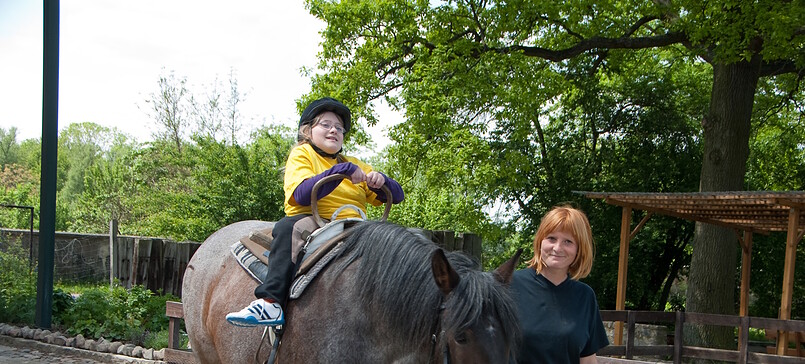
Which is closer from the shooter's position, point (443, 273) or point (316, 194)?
point (443, 273)

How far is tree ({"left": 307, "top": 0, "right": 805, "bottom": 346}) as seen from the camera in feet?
40.5

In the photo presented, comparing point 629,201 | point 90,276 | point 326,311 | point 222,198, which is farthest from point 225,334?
point 90,276

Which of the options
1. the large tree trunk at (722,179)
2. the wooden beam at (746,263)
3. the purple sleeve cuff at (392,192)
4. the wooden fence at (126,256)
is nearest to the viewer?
the purple sleeve cuff at (392,192)

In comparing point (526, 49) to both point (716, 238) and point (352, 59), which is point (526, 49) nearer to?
point (352, 59)

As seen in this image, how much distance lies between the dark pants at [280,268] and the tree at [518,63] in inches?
391

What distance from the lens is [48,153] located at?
8.86m

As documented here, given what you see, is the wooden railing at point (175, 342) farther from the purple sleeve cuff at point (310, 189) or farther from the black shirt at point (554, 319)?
the black shirt at point (554, 319)

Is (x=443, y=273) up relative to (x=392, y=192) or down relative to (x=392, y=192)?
down

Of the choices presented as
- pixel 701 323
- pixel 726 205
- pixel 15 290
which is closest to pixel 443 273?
pixel 701 323

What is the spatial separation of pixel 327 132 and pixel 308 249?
63cm

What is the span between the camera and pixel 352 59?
13992 mm

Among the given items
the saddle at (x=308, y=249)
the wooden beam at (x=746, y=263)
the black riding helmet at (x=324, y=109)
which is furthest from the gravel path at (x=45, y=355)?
the wooden beam at (x=746, y=263)

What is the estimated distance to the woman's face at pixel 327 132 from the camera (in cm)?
317

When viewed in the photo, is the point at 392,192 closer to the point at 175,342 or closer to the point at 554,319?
the point at 554,319
